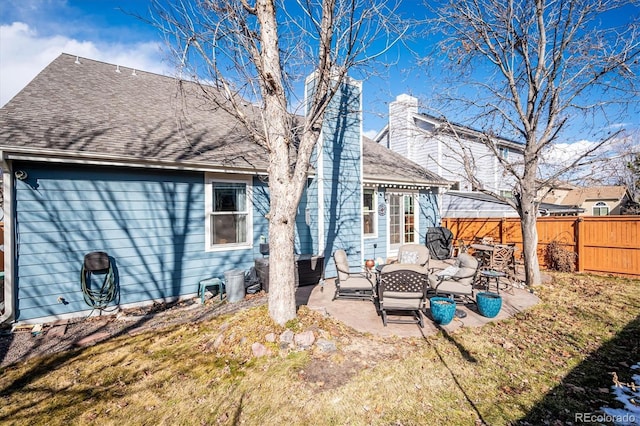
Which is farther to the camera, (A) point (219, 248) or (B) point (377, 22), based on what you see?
(A) point (219, 248)

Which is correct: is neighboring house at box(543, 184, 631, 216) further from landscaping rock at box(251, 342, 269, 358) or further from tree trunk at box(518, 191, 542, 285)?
landscaping rock at box(251, 342, 269, 358)

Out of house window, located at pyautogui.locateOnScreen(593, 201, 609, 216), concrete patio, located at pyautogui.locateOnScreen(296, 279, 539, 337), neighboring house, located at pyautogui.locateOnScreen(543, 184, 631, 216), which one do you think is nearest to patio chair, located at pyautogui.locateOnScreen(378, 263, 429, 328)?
concrete patio, located at pyautogui.locateOnScreen(296, 279, 539, 337)

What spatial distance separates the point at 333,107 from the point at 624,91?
758cm

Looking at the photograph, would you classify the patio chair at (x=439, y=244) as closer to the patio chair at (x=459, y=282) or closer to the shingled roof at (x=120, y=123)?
the shingled roof at (x=120, y=123)

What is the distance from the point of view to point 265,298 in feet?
22.6

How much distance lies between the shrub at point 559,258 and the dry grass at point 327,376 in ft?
16.4

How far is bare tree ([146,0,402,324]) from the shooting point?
15.0ft

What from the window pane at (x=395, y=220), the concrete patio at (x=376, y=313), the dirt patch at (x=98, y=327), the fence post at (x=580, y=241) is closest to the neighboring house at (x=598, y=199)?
the fence post at (x=580, y=241)

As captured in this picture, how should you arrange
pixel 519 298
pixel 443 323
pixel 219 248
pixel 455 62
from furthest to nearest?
pixel 455 62 < pixel 219 248 < pixel 519 298 < pixel 443 323

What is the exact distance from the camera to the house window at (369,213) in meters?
9.85

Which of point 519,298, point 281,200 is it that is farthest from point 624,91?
point 281,200

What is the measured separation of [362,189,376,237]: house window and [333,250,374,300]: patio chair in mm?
3287

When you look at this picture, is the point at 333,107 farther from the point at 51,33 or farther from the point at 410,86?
the point at 51,33

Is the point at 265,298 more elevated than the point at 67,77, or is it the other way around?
the point at 67,77
